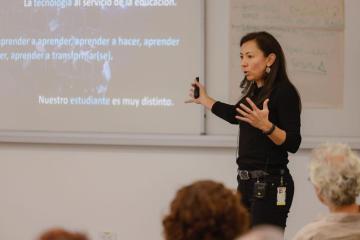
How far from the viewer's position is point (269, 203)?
2.91 meters

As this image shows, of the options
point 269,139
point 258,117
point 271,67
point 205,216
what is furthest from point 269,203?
point 205,216

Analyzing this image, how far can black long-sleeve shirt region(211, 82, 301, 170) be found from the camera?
2.90m

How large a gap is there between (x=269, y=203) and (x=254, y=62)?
2.19 ft

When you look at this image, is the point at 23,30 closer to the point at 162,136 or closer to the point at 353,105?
the point at 162,136

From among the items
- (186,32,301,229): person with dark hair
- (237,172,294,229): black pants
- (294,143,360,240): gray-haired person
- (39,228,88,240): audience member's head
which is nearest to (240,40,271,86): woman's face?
(186,32,301,229): person with dark hair

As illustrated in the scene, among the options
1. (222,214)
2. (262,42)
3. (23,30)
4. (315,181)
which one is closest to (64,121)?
(23,30)

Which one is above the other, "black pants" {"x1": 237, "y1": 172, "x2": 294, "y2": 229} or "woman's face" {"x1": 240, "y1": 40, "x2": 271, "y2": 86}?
"woman's face" {"x1": 240, "y1": 40, "x2": 271, "y2": 86}

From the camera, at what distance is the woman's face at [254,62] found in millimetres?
2986

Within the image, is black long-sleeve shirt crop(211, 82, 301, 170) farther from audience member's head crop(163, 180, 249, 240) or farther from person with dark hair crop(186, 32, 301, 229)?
audience member's head crop(163, 180, 249, 240)

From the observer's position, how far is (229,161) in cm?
398

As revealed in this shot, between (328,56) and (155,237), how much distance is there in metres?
1.61

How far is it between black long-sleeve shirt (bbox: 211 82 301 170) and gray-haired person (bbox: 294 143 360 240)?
71 centimetres

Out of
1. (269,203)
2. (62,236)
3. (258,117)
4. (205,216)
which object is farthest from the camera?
(269,203)

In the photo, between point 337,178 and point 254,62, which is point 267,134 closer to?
point 254,62
